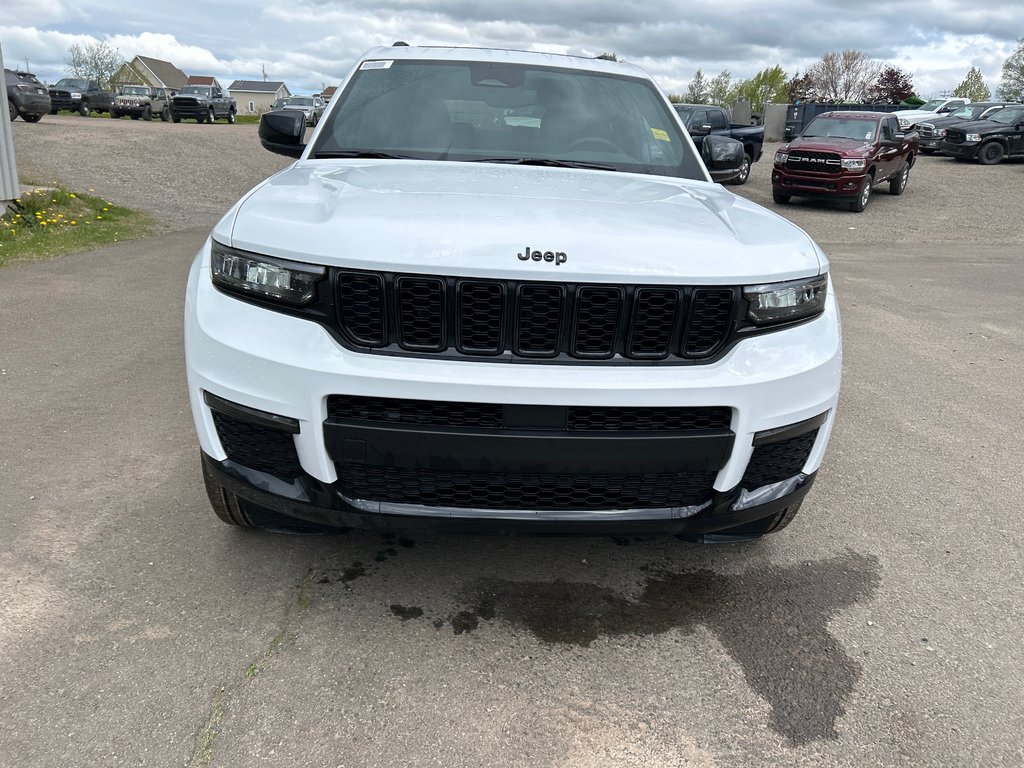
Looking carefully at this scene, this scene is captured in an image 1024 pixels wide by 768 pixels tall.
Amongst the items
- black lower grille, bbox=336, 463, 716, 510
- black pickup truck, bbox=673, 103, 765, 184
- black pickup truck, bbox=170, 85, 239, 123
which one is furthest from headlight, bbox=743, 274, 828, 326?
black pickup truck, bbox=170, 85, 239, 123

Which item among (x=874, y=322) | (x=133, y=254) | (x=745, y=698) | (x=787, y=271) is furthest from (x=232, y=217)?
(x=133, y=254)

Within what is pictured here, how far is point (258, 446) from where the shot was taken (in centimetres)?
235

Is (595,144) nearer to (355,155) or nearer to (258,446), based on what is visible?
(355,155)

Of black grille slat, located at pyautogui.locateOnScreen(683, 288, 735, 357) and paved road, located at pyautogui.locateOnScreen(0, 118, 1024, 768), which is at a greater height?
black grille slat, located at pyautogui.locateOnScreen(683, 288, 735, 357)

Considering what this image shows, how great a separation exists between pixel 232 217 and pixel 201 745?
1519 millimetres

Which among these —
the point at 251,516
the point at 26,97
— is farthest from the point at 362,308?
the point at 26,97

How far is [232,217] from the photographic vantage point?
246 centimetres

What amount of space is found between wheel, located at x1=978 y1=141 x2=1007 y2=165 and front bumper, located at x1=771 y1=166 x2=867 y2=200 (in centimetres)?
1100

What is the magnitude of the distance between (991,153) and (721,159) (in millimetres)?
24289

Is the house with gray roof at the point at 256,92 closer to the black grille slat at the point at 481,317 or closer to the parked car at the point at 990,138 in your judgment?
the parked car at the point at 990,138

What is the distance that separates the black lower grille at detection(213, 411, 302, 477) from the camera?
2301 millimetres

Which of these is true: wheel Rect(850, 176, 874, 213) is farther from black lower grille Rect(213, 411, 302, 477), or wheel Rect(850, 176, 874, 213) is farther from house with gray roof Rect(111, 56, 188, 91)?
house with gray roof Rect(111, 56, 188, 91)

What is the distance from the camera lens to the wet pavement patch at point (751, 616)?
2363 mm

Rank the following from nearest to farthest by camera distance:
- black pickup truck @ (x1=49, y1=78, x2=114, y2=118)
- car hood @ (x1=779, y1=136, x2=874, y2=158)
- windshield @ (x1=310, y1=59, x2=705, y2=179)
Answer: windshield @ (x1=310, y1=59, x2=705, y2=179) → car hood @ (x1=779, y1=136, x2=874, y2=158) → black pickup truck @ (x1=49, y1=78, x2=114, y2=118)
